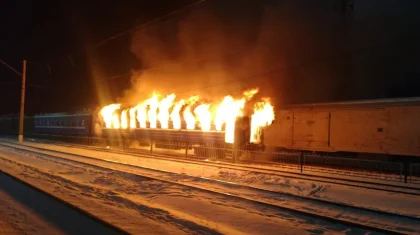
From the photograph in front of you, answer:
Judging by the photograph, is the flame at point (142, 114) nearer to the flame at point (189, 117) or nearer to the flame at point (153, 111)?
the flame at point (153, 111)

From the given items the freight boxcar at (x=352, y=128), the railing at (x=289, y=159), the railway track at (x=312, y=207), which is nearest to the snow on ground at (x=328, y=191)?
the railway track at (x=312, y=207)

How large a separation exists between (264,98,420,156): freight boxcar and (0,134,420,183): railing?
4.40 ft

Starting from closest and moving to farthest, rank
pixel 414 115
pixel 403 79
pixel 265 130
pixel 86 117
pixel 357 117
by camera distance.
Result: 1. pixel 414 115
2. pixel 357 117
3. pixel 265 130
4. pixel 403 79
5. pixel 86 117

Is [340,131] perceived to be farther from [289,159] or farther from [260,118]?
[260,118]

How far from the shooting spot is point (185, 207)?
8.27 metres

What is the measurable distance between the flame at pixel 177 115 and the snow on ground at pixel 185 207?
36.1 ft

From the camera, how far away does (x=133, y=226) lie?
21.1ft

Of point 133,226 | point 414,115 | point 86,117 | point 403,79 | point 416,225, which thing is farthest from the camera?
point 86,117

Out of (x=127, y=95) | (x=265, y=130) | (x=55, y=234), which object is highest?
(x=127, y=95)

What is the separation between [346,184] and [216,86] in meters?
17.6

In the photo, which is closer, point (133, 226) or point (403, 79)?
point (133, 226)

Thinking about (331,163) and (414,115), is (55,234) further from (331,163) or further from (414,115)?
(414,115)

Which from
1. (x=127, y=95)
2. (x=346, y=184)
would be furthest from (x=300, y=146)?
(x=127, y=95)

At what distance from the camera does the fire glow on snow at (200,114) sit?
2017cm
